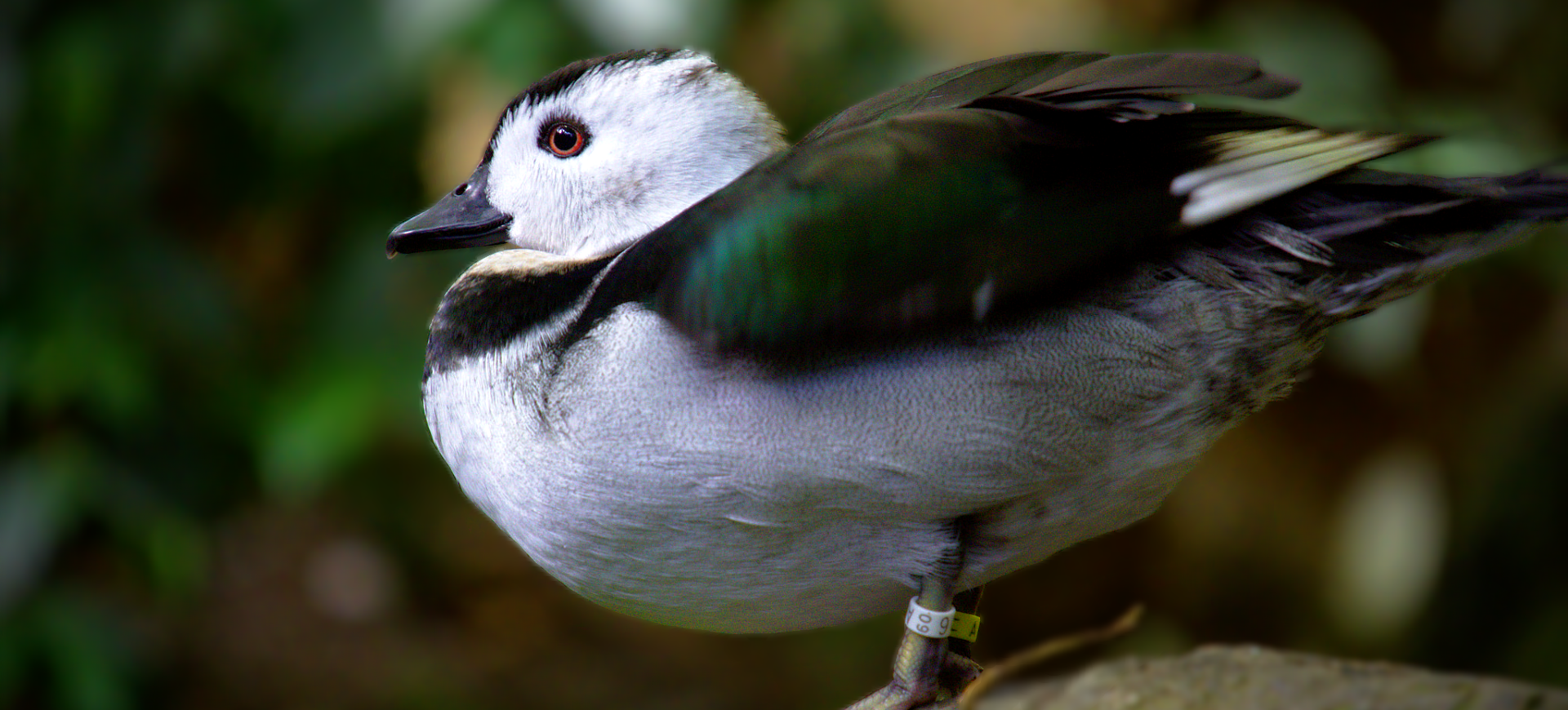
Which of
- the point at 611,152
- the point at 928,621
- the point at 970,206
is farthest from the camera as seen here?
the point at 611,152

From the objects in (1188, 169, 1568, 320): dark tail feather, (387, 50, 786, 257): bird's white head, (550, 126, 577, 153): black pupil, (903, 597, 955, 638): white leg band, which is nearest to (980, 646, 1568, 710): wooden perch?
(903, 597, 955, 638): white leg band

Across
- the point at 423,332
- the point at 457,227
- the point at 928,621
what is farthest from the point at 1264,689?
the point at 423,332

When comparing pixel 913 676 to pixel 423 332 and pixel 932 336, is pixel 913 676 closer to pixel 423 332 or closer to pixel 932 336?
pixel 932 336

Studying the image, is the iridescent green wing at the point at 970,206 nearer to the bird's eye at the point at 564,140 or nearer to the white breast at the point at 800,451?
the white breast at the point at 800,451

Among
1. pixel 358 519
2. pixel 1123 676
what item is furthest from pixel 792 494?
pixel 358 519

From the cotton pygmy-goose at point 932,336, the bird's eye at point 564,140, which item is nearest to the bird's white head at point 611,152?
the bird's eye at point 564,140

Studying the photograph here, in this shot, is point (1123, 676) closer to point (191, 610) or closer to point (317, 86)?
point (317, 86)
